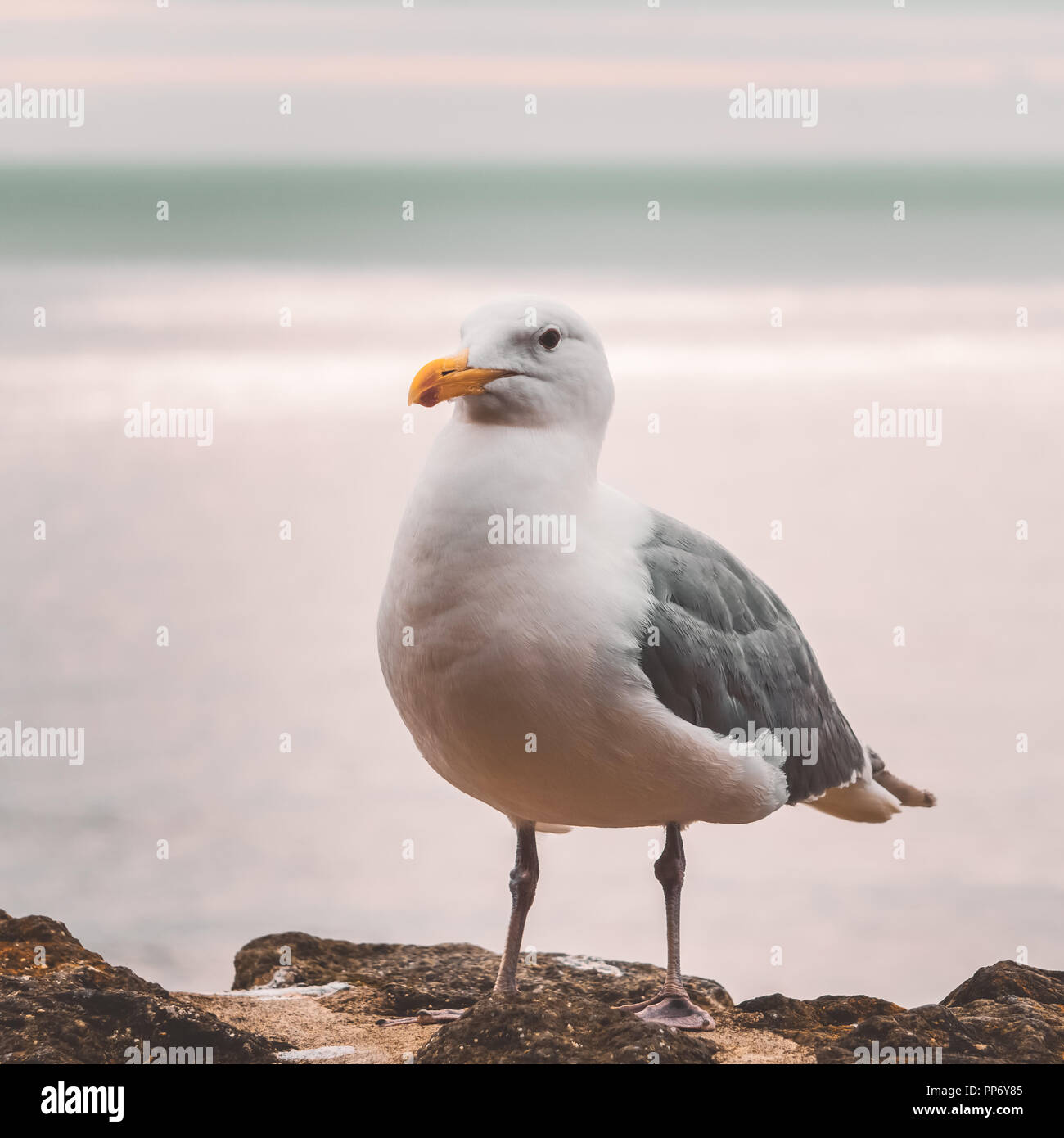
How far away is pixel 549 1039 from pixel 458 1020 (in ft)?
0.72

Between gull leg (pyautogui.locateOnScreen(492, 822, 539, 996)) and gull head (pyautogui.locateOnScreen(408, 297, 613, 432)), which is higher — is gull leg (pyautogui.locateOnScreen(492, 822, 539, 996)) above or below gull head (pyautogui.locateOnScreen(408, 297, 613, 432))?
below

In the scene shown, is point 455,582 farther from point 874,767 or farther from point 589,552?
point 874,767

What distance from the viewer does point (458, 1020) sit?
3354 mm

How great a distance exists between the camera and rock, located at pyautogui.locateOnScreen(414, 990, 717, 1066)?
10.6 ft

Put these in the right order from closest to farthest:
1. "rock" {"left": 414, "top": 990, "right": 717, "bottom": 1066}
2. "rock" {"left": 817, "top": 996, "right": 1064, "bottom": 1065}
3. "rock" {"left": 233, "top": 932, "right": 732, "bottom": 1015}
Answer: "rock" {"left": 414, "top": 990, "right": 717, "bottom": 1066}, "rock" {"left": 817, "top": 996, "right": 1064, "bottom": 1065}, "rock" {"left": 233, "top": 932, "right": 732, "bottom": 1015}

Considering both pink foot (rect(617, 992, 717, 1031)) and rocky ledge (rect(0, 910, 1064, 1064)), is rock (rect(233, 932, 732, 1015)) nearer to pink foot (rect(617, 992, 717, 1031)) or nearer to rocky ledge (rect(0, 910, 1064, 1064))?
rocky ledge (rect(0, 910, 1064, 1064))

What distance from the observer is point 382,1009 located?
404 centimetres

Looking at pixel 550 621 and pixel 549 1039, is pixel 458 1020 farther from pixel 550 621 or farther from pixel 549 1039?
pixel 550 621

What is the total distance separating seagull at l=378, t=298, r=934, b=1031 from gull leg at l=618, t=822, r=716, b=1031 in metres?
0.01

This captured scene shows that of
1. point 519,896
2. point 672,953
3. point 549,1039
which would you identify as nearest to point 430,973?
point 519,896

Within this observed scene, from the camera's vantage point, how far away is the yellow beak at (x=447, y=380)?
3322mm

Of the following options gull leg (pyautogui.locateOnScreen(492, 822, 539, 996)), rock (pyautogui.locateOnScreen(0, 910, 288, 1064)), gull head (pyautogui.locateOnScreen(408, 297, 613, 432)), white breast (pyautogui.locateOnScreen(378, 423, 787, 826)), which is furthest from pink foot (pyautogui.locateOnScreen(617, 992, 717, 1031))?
gull head (pyautogui.locateOnScreen(408, 297, 613, 432))
